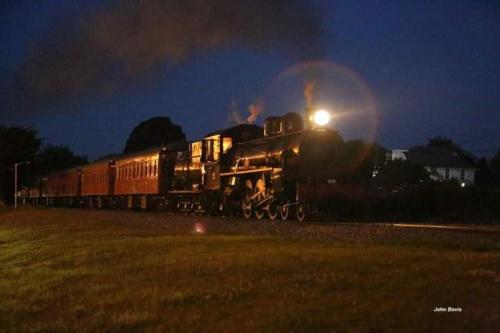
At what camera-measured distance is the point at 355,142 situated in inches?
1030

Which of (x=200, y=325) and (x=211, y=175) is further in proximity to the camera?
(x=211, y=175)

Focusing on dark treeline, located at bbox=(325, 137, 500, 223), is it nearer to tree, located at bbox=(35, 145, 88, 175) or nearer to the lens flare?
the lens flare

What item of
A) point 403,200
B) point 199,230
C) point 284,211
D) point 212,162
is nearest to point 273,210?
point 284,211

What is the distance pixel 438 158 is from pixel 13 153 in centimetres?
5372

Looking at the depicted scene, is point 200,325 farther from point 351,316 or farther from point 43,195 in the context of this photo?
point 43,195

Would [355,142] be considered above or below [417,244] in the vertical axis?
above

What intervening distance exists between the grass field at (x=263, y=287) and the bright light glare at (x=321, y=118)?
36.9ft

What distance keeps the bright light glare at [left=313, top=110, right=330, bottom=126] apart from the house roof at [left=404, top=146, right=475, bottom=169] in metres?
61.1

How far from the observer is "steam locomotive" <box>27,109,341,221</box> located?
2347 cm

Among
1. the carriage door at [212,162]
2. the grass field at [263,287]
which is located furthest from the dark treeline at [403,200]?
the grass field at [263,287]

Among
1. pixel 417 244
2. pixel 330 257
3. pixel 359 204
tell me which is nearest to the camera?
pixel 330 257

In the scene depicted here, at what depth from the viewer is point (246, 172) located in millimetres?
25922

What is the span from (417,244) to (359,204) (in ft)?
37.8

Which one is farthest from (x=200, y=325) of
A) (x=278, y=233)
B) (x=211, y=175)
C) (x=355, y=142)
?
(x=211, y=175)
